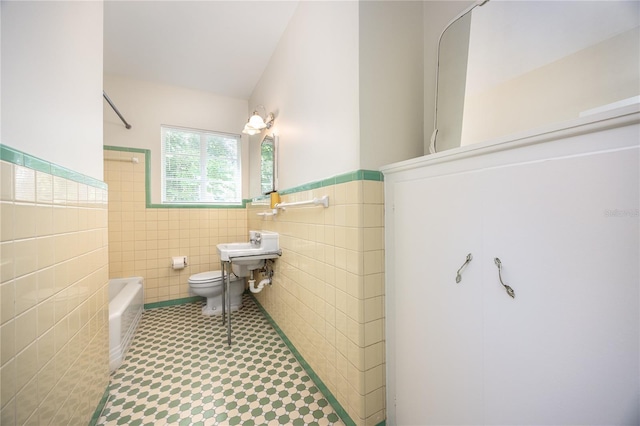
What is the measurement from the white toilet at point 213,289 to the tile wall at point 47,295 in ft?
3.68

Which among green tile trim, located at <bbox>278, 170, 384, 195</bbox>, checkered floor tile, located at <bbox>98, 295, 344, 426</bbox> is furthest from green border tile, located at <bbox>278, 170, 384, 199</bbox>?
checkered floor tile, located at <bbox>98, 295, 344, 426</bbox>

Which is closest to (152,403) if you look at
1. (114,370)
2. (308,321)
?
(114,370)

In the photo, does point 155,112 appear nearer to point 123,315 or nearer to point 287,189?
point 287,189

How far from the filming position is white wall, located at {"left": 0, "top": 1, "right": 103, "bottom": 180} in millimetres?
703

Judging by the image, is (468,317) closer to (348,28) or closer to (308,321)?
(308,321)

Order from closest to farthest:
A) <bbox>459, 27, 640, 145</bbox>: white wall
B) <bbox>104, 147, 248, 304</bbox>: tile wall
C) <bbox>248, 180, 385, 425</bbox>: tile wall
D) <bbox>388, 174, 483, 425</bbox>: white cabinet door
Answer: <bbox>459, 27, 640, 145</bbox>: white wall → <bbox>388, 174, 483, 425</bbox>: white cabinet door → <bbox>248, 180, 385, 425</bbox>: tile wall → <bbox>104, 147, 248, 304</bbox>: tile wall

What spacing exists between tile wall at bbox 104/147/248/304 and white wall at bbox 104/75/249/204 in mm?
132

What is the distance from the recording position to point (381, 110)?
1.15m

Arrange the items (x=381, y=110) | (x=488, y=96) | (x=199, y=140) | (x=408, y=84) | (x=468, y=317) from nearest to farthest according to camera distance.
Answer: (x=468, y=317) → (x=488, y=96) → (x=381, y=110) → (x=408, y=84) → (x=199, y=140)

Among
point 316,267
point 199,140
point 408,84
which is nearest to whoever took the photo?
point 408,84

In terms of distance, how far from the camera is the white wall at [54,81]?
27.7 inches

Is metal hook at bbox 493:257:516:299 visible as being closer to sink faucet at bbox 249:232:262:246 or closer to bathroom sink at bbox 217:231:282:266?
bathroom sink at bbox 217:231:282:266

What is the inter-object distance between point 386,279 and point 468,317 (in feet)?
1.26

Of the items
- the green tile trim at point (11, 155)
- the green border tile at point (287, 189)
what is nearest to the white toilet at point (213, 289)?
the green border tile at point (287, 189)
